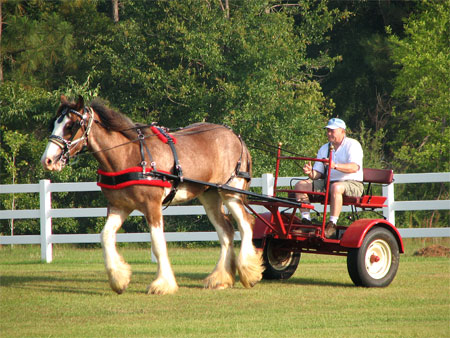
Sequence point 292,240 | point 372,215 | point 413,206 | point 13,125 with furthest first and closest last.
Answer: point 13,125
point 372,215
point 413,206
point 292,240

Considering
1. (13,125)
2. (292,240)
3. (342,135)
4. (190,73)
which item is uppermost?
(190,73)

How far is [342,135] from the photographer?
870 cm

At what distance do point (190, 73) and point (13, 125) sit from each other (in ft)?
18.6

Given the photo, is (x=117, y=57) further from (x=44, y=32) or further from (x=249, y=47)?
(x=249, y=47)

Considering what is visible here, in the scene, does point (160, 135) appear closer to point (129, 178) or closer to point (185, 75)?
point (129, 178)

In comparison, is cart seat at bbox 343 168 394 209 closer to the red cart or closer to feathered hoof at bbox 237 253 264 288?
the red cart

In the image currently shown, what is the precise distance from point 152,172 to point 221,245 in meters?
1.41

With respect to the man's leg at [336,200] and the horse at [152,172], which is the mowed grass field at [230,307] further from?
the man's leg at [336,200]

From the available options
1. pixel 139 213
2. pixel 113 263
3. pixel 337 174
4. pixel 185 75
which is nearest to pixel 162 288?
pixel 113 263

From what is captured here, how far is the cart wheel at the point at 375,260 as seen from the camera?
8141mm

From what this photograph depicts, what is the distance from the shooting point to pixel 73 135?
7.61 meters

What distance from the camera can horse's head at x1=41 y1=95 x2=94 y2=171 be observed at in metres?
7.45

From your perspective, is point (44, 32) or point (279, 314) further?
point (44, 32)

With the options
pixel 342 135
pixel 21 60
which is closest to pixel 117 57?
pixel 21 60
